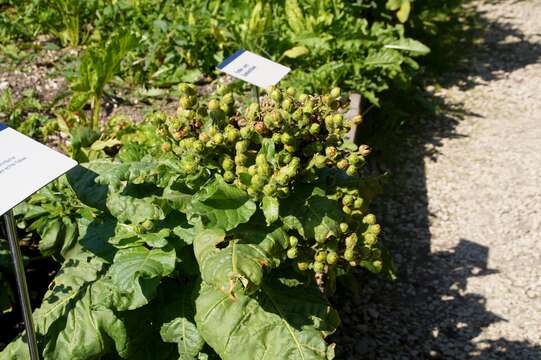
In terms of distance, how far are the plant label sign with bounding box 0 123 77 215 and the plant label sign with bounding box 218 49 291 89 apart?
3.13ft

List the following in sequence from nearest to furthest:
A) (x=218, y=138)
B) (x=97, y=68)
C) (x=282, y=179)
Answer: (x=282, y=179)
(x=218, y=138)
(x=97, y=68)

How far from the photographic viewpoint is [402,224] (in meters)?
3.87

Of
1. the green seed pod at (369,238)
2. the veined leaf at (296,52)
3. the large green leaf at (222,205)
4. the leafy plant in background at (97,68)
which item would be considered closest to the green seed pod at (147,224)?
the large green leaf at (222,205)

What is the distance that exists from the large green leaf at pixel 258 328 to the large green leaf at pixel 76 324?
0.98 feet

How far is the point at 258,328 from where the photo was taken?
1979 millimetres

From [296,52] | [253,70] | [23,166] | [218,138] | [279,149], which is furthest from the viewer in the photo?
[296,52]

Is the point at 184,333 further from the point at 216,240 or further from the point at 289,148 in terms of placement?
the point at 289,148

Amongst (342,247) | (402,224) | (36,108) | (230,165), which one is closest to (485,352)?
(402,224)

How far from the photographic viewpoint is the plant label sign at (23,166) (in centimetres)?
162

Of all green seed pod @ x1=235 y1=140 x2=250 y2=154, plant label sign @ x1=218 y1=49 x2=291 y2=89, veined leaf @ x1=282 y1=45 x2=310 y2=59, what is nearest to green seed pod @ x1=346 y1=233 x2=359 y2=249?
green seed pod @ x1=235 y1=140 x2=250 y2=154

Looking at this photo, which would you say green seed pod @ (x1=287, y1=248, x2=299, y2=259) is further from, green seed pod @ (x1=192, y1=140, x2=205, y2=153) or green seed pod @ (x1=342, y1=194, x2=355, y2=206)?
green seed pod @ (x1=192, y1=140, x2=205, y2=153)

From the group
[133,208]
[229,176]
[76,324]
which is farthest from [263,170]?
[76,324]

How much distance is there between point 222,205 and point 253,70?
85 cm

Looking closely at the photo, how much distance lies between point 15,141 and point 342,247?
3.55ft
